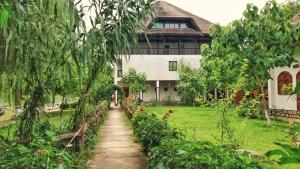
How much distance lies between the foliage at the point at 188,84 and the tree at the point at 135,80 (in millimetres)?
3541

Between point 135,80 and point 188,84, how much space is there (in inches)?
193

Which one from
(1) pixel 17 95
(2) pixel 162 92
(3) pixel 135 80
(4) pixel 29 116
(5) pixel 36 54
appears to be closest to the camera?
(5) pixel 36 54

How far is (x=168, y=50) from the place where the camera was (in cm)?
4038

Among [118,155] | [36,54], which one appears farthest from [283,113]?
[36,54]

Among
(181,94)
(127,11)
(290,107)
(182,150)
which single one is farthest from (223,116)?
(181,94)

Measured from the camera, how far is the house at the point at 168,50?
39062 millimetres

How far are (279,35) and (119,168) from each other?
1022 centimetres

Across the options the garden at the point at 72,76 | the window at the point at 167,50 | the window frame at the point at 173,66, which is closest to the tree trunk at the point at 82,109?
the garden at the point at 72,76

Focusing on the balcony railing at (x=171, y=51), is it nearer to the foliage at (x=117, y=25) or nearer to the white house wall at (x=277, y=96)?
the white house wall at (x=277, y=96)

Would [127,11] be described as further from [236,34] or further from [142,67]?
[142,67]

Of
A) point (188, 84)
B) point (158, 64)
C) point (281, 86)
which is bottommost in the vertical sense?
point (281, 86)

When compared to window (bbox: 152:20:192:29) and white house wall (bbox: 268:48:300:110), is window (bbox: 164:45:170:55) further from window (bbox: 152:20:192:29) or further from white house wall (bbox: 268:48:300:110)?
white house wall (bbox: 268:48:300:110)

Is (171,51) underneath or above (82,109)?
above

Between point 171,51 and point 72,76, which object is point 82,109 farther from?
point 171,51
